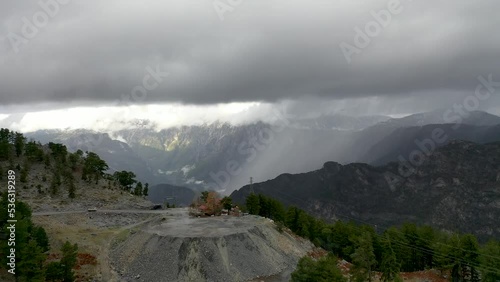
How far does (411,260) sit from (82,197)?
11291 cm

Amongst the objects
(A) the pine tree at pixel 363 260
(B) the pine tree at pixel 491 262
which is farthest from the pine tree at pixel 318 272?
(B) the pine tree at pixel 491 262

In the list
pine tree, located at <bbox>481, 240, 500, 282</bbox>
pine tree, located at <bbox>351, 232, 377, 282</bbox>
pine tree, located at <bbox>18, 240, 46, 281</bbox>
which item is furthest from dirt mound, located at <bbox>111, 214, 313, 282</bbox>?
pine tree, located at <bbox>481, 240, 500, 282</bbox>

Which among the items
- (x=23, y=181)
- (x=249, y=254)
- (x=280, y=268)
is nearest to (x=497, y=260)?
(x=280, y=268)

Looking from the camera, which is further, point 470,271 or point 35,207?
point 35,207

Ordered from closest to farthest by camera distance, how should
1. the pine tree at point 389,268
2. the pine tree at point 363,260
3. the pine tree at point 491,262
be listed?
the pine tree at point 363,260
the pine tree at point 491,262
the pine tree at point 389,268

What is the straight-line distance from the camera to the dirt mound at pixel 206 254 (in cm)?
8100

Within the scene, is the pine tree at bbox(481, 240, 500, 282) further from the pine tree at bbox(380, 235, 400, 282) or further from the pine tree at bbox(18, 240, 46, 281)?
the pine tree at bbox(18, 240, 46, 281)

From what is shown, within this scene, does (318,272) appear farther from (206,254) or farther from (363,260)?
(206,254)

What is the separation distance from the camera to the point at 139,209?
428 ft

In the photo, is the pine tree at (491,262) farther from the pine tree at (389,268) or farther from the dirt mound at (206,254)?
the dirt mound at (206,254)

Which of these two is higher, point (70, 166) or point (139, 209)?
point (70, 166)

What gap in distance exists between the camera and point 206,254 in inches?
3307

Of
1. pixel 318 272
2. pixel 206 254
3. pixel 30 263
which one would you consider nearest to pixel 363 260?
pixel 318 272

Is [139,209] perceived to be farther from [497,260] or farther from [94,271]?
[497,260]
